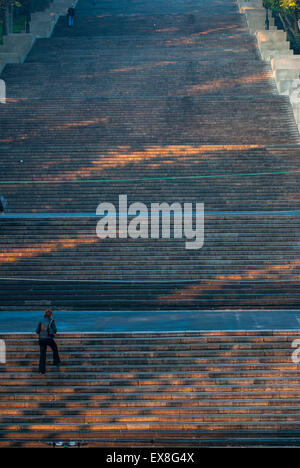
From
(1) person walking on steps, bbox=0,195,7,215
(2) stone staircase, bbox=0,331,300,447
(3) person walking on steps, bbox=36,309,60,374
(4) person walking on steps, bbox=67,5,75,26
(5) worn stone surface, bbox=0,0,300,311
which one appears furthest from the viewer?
(4) person walking on steps, bbox=67,5,75,26

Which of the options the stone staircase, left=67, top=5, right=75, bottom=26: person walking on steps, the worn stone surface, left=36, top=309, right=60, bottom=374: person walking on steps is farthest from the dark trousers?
left=67, top=5, right=75, bottom=26: person walking on steps

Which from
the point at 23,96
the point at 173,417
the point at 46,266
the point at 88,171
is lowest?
the point at 173,417

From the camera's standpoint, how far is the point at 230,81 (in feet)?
103

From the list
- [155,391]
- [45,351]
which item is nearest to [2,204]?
[45,351]

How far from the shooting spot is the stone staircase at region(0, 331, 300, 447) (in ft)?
41.8

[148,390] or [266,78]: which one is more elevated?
[266,78]

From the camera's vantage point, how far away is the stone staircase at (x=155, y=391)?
41.8ft

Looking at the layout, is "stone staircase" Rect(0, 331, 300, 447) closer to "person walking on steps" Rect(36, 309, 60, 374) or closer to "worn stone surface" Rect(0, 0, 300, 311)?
"person walking on steps" Rect(36, 309, 60, 374)

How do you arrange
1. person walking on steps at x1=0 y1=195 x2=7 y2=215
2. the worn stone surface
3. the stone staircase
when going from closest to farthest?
the stone staircase
the worn stone surface
person walking on steps at x1=0 y1=195 x2=7 y2=215

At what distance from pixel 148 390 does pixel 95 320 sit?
319cm

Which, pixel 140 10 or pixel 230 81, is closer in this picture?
pixel 230 81

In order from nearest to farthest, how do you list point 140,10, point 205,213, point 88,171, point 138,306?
point 138,306, point 205,213, point 88,171, point 140,10
